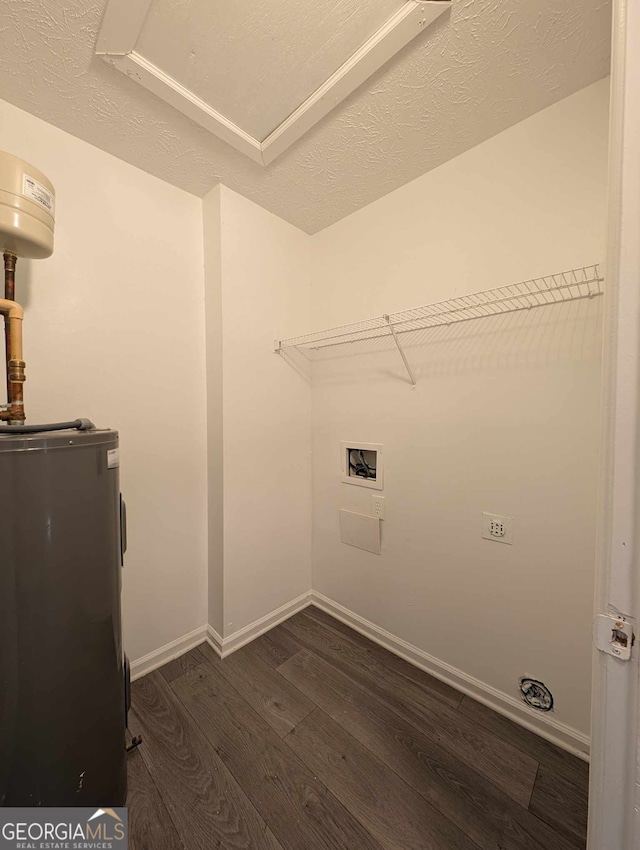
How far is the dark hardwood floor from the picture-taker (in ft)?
3.44

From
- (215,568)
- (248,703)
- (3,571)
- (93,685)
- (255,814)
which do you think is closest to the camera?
(3,571)

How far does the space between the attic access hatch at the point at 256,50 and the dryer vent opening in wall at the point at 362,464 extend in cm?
158

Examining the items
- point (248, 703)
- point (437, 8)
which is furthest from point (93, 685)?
point (437, 8)

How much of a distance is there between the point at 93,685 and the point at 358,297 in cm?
208

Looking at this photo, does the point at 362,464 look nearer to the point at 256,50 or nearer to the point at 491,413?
the point at 491,413

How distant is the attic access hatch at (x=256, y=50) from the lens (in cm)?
100

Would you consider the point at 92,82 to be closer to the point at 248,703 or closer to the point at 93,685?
the point at 93,685

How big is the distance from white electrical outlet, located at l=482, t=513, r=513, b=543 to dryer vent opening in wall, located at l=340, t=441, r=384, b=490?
22.6 inches

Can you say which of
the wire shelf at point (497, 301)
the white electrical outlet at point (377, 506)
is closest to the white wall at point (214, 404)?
the wire shelf at point (497, 301)

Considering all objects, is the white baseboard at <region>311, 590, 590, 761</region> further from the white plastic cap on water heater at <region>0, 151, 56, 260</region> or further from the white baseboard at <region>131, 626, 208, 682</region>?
the white plastic cap on water heater at <region>0, 151, 56, 260</region>

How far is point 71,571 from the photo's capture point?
883 mm

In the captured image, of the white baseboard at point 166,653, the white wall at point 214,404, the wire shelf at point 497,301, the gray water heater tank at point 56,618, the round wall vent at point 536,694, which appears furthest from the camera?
the white wall at point 214,404

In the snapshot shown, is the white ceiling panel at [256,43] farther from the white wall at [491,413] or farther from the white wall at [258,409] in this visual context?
the white wall at [491,413]

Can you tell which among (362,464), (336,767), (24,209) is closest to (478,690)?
(336,767)
